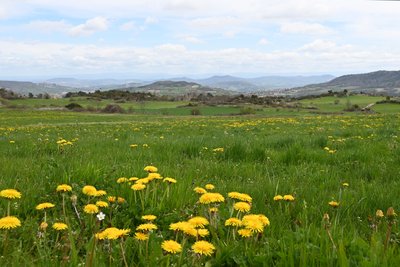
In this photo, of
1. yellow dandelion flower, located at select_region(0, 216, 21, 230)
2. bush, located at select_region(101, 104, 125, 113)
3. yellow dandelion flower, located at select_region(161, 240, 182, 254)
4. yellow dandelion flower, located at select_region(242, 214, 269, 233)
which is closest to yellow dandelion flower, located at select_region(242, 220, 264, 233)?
yellow dandelion flower, located at select_region(242, 214, 269, 233)

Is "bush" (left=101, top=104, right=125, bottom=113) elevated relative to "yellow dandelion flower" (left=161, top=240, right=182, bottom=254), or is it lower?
lower

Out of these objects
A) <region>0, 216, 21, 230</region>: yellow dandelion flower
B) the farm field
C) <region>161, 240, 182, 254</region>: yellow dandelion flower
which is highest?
<region>0, 216, 21, 230</region>: yellow dandelion flower

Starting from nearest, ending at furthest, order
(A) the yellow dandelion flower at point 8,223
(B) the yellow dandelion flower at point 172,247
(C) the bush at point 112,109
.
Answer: (B) the yellow dandelion flower at point 172,247
(A) the yellow dandelion flower at point 8,223
(C) the bush at point 112,109

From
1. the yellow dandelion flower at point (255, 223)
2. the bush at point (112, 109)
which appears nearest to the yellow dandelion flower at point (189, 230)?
the yellow dandelion flower at point (255, 223)

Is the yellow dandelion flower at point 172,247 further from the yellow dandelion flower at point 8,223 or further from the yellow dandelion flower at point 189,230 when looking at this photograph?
the yellow dandelion flower at point 8,223

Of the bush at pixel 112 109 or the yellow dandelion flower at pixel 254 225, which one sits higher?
the yellow dandelion flower at pixel 254 225

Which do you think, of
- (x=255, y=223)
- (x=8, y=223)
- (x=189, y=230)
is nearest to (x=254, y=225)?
(x=255, y=223)

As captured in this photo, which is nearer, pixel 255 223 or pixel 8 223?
pixel 8 223

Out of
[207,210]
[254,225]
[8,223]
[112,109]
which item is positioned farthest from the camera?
[112,109]

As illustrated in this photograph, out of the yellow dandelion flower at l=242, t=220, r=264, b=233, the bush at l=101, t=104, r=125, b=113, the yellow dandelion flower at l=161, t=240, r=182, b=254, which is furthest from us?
the bush at l=101, t=104, r=125, b=113

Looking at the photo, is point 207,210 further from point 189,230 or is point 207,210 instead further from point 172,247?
point 172,247

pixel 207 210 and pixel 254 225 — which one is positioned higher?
pixel 254 225

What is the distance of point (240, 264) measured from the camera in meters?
2.38

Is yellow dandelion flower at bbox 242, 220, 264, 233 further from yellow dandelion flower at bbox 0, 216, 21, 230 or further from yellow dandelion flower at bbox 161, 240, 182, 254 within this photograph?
yellow dandelion flower at bbox 0, 216, 21, 230
